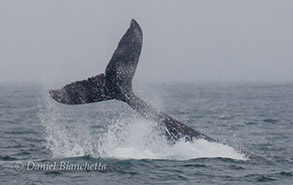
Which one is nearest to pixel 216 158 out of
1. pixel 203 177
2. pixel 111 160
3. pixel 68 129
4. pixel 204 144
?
pixel 204 144

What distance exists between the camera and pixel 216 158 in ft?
44.1

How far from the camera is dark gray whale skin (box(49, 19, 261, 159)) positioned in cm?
1117

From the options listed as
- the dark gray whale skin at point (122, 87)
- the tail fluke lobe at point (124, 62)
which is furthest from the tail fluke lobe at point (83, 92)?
the tail fluke lobe at point (124, 62)

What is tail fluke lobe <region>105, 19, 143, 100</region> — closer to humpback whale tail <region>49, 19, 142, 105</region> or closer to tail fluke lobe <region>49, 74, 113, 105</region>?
humpback whale tail <region>49, 19, 142, 105</region>

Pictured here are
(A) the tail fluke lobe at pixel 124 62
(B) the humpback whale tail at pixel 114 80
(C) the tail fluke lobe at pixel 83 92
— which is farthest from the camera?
(A) the tail fluke lobe at pixel 124 62

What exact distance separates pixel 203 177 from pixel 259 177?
1.22 meters

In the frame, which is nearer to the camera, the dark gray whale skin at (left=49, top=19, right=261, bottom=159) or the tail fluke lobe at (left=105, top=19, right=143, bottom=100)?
the dark gray whale skin at (left=49, top=19, right=261, bottom=159)

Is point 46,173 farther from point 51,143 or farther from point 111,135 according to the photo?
point 51,143

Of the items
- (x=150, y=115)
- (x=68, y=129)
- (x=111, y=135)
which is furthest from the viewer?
(x=68, y=129)

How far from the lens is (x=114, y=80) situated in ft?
39.2

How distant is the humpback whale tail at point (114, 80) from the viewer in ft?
36.4

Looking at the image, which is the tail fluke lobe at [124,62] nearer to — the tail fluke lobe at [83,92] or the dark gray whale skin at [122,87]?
the dark gray whale skin at [122,87]

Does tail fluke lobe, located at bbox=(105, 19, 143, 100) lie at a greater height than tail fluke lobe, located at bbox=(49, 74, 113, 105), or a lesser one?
greater

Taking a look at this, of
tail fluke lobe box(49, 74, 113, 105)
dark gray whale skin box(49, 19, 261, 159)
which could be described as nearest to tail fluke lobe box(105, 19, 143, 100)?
dark gray whale skin box(49, 19, 261, 159)
